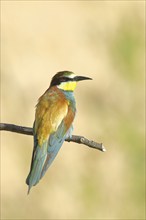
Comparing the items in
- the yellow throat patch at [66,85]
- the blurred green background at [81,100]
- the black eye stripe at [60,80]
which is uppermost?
the black eye stripe at [60,80]

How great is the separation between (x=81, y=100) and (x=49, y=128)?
357 centimetres

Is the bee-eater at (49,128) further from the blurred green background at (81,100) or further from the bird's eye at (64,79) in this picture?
the blurred green background at (81,100)

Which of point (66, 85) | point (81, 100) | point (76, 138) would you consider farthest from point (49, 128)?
point (81, 100)

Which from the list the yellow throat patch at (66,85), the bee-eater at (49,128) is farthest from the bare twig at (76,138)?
the yellow throat patch at (66,85)

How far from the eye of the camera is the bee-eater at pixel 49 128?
2.68 m

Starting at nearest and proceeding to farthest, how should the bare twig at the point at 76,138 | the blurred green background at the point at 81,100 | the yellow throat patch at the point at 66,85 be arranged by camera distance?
1. the bare twig at the point at 76,138
2. the yellow throat patch at the point at 66,85
3. the blurred green background at the point at 81,100

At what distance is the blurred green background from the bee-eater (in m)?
2.15

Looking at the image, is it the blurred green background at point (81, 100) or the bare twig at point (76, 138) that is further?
the blurred green background at point (81, 100)

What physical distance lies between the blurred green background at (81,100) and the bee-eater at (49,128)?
215cm

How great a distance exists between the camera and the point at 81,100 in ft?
20.6

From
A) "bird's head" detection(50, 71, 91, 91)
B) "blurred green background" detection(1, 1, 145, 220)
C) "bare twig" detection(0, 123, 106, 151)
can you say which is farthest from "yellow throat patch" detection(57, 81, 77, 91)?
"blurred green background" detection(1, 1, 145, 220)

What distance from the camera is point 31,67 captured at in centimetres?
634

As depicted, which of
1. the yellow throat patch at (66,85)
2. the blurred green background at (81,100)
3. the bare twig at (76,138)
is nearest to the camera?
the bare twig at (76,138)

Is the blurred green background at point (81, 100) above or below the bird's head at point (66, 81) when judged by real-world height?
below
